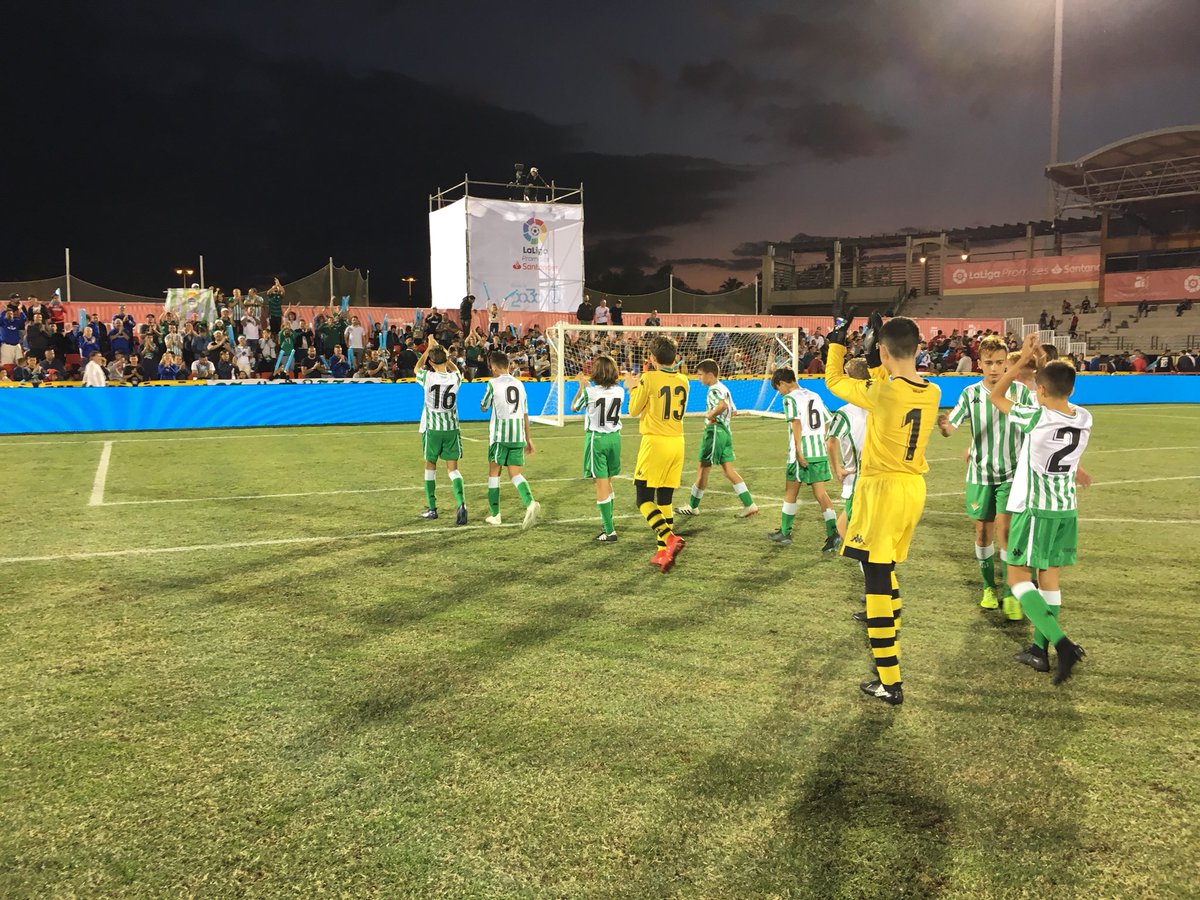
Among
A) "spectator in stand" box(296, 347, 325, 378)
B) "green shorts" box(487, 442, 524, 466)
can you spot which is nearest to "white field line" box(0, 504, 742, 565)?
"green shorts" box(487, 442, 524, 466)

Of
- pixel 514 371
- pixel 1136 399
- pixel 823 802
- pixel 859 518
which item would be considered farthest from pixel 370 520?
pixel 1136 399

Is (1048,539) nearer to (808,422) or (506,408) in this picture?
(808,422)

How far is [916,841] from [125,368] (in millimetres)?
22048

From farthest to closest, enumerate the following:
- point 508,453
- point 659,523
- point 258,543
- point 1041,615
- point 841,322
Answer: point 508,453, point 258,543, point 659,523, point 1041,615, point 841,322

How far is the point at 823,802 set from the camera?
11.1 ft

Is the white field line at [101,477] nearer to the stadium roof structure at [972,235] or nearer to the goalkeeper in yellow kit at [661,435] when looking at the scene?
the goalkeeper in yellow kit at [661,435]

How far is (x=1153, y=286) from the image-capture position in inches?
1983

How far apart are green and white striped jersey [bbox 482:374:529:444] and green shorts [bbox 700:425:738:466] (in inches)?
84.4

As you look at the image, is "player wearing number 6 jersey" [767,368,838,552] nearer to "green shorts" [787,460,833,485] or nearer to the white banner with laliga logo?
"green shorts" [787,460,833,485]

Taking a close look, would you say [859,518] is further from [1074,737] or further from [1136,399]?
[1136,399]

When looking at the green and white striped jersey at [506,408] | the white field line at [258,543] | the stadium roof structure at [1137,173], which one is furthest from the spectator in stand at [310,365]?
the stadium roof structure at [1137,173]

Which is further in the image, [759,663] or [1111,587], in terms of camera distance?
[1111,587]

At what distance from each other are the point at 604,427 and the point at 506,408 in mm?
1177

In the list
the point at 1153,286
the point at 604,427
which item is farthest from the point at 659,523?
the point at 1153,286
